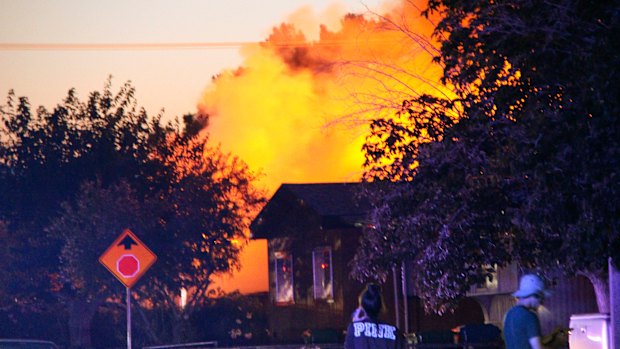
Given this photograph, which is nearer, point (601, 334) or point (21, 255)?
point (601, 334)

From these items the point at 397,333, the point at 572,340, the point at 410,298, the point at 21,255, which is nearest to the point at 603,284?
the point at 572,340

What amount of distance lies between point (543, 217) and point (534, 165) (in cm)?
87

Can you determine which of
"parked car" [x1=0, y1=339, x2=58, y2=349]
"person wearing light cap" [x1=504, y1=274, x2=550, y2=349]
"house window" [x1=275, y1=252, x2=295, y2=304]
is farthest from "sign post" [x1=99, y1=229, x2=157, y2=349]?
"house window" [x1=275, y1=252, x2=295, y2=304]

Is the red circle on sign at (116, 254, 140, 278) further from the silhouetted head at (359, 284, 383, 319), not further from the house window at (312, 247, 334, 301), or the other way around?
the house window at (312, 247, 334, 301)

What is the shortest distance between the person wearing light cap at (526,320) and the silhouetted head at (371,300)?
1.13 m

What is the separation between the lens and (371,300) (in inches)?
412

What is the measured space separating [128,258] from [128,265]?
12 cm

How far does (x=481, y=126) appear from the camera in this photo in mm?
17375

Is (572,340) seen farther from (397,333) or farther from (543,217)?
(397,333)

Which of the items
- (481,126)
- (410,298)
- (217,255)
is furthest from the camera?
(217,255)

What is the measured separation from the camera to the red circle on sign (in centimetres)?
2084

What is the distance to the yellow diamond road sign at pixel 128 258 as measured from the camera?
2078 centimetres

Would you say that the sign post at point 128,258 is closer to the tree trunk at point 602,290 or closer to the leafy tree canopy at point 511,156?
the leafy tree canopy at point 511,156

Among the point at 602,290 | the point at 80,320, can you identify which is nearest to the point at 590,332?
the point at 602,290
